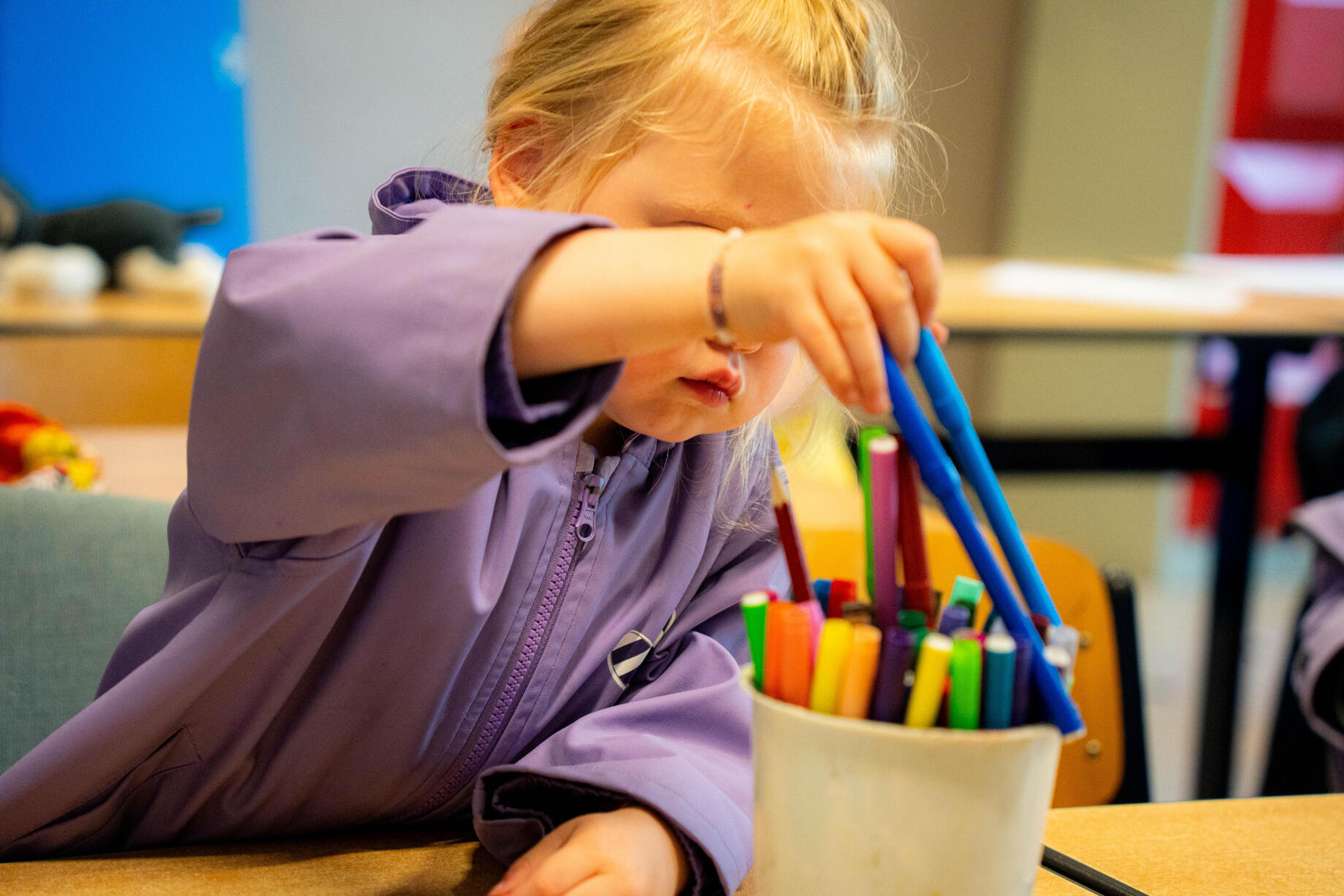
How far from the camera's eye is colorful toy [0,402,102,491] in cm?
100

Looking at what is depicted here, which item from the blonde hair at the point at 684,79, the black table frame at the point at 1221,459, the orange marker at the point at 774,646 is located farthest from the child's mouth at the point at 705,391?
the black table frame at the point at 1221,459

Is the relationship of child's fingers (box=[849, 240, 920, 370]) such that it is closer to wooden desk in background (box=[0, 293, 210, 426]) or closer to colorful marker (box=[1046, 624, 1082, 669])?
colorful marker (box=[1046, 624, 1082, 669])

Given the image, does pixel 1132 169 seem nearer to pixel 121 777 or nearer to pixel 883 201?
pixel 883 201

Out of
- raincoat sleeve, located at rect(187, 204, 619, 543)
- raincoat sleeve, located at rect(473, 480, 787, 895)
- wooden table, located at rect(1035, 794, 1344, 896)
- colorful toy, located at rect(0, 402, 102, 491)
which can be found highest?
raincoat sleeve, located at rect(187, 204, 619, 543)

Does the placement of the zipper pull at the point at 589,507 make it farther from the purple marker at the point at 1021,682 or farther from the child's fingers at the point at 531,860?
the purple marker at the point at 1021,682

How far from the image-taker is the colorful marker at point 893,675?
314 millimetres

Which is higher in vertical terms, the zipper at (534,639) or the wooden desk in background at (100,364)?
the zipper at (534,639)

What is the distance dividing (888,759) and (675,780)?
19 centimetres

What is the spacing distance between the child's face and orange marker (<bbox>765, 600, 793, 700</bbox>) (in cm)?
21

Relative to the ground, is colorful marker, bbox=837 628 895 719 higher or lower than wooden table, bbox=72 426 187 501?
higher

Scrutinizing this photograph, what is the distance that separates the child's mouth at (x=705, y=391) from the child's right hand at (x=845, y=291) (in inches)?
8.0

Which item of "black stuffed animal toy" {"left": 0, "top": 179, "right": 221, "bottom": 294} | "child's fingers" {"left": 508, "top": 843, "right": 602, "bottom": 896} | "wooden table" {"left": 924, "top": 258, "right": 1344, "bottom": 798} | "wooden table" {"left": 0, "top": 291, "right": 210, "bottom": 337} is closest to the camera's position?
"child's fingers" {"left": 508, "top": 843, "right": 602, "bottom": 896}

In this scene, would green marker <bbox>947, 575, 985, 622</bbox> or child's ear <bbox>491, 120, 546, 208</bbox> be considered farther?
child's ear <bbox>491, 120, 546, 208</bbox>

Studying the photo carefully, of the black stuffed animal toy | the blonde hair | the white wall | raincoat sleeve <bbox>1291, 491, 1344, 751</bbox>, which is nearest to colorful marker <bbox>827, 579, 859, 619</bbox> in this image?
the blonde hair
